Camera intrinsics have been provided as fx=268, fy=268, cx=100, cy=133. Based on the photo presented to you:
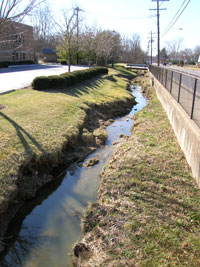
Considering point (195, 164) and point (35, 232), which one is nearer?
point (35, 232)

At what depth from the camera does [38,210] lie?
5781mm

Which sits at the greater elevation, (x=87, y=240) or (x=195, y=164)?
(x=195, y=164)

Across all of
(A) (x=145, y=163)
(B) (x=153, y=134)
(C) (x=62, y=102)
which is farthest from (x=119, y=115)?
(A) (x=145, y=163)

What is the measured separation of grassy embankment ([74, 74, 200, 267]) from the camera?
374cm

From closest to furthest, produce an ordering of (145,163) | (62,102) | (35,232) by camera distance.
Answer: (35,232) → (145,163) → (62,102)

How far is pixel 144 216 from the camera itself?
4.48 metres

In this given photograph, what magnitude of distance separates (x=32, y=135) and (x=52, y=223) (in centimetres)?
330

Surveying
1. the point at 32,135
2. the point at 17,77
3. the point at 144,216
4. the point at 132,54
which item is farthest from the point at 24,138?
the point at 132,54

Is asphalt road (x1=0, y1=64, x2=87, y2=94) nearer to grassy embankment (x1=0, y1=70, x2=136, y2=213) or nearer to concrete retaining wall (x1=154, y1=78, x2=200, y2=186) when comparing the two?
grassy embankment (x1=0, y1=70, x2=136, y2=213)

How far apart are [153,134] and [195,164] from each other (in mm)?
3431

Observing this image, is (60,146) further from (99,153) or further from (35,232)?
(35,232)

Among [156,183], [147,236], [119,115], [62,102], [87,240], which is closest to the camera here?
[147,236]

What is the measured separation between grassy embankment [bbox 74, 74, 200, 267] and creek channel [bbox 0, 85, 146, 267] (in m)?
0.40

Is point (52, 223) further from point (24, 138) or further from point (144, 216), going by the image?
point (24, 138)
